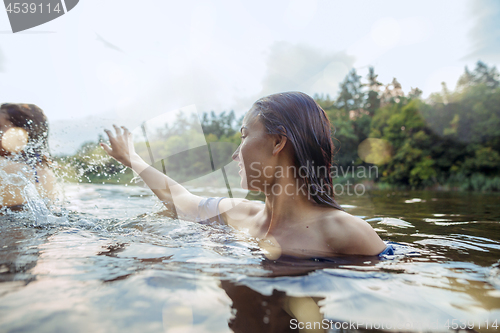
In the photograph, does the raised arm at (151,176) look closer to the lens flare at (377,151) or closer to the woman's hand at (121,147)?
the woman's hand at (121,147)

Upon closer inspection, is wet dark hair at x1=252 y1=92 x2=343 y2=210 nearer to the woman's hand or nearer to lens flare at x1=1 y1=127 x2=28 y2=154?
the woman's hand

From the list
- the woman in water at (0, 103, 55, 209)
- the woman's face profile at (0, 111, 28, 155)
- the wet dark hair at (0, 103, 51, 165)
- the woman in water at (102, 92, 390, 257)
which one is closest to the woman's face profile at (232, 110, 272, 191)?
the woman in water at (102, 92, 390, 257)

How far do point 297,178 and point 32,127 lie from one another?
4755 millimetres

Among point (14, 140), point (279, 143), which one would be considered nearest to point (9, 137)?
point (14, 140)

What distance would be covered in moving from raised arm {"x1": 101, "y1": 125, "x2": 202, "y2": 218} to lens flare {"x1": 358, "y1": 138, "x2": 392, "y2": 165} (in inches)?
1617

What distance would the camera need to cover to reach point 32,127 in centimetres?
467

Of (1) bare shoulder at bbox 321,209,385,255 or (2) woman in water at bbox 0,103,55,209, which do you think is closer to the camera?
(1) bare shoulder at bbox 321,209,385,255

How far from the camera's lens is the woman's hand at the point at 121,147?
2.85m

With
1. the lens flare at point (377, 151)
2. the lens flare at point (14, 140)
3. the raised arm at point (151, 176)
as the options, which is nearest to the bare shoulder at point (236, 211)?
the raised arm at point (151, 176)

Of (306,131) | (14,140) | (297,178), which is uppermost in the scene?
(14,140)

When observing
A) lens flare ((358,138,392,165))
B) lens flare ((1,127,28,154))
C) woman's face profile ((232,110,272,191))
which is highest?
lens flare ((1,127,28,154))

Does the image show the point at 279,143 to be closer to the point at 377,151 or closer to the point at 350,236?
the point at 350,236

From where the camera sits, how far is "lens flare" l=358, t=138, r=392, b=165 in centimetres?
3991

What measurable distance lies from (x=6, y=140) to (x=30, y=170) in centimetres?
57
